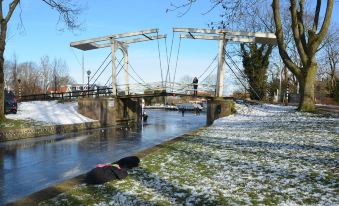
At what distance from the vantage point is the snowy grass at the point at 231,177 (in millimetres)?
6156

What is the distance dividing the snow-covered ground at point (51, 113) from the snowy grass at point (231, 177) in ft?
53.7

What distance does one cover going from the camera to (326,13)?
20094 mm

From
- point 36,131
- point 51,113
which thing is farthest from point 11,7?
point 51,113

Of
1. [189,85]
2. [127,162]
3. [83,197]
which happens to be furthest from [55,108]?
[83,197]

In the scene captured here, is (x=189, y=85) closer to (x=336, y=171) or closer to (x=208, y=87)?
(x=208, y=87)

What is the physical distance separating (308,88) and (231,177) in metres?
15.0

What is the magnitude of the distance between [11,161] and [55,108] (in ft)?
73.1

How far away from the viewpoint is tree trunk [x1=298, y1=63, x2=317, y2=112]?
20.9 metres

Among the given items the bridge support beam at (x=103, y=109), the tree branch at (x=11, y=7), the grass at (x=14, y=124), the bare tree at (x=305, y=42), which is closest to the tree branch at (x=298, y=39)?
the bare tree at (x=305, y=42)

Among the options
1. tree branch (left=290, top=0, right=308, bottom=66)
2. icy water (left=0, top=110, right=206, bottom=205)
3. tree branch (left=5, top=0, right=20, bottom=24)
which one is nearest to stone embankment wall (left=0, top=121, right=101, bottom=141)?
icy water (left=0, top=110, right=206, bottom=205)

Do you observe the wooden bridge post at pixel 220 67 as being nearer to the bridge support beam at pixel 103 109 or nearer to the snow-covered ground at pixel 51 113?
the bridge support beam at pixel 103 109

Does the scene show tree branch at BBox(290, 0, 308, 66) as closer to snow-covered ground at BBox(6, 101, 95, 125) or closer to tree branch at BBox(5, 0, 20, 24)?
tree branch at BBox(5, 0, 20, 24)

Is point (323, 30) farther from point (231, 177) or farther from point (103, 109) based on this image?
point (103, 109)

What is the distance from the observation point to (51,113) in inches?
1203
